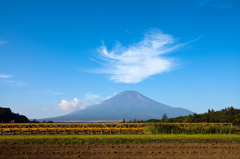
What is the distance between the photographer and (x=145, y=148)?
12617 mm

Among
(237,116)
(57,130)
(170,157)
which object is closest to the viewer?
(170,157)

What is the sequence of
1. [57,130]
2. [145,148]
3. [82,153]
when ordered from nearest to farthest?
[82,153], [145,148], [57,130]

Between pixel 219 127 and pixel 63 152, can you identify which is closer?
pixel 63 152

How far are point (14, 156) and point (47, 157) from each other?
5.73ft

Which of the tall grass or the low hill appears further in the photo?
the low hill

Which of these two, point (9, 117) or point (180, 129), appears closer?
point (180, 129)

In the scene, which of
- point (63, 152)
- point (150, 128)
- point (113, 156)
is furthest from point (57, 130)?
point (113, 156)

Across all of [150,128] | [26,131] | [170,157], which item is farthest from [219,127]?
[26,131]

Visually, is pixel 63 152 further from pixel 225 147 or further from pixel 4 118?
pixel 4 118

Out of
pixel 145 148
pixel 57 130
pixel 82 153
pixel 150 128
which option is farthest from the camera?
pixel 57 130

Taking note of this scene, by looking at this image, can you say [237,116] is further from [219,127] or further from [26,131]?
[26,131]

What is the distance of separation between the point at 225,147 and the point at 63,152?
9.84 metres

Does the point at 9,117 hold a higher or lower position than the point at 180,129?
lower

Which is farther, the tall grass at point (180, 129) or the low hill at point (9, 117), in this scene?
the low hill at point (9, 117)
